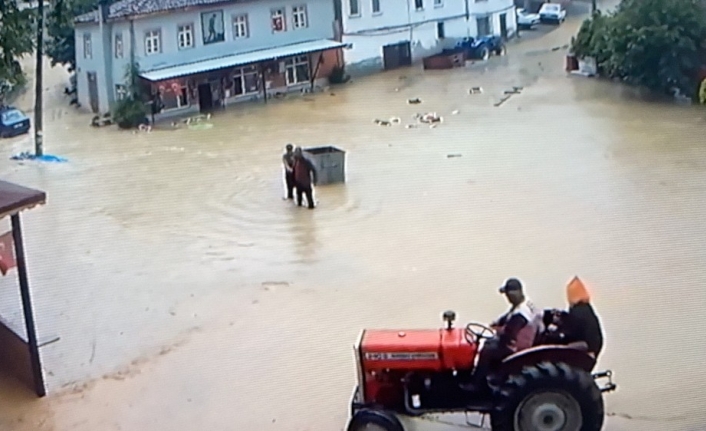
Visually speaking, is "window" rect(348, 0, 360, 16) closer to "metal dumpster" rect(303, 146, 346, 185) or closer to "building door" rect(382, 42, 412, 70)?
"building door" rect(382, 42, 412, 70)

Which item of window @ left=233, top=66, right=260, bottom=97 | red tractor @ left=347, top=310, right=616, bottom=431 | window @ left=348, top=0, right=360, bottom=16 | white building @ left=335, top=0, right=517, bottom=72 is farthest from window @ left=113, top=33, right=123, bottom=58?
red tractor @ left=347, top=310, right=616, bottom=431

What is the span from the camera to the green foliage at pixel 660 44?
9.91 meters

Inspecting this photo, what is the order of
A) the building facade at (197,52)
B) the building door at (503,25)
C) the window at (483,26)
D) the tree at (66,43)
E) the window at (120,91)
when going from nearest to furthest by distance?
the window at (120,91) → the building facade at (197,52) → the tree at (66,43) → the window at (483,26) → the building door at (503,25)

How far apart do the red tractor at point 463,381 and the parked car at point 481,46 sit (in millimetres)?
10166

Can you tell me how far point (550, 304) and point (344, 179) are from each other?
287 centimetres

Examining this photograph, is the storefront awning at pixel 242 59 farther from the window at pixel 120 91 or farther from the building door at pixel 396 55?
the building door at pixel 396 55

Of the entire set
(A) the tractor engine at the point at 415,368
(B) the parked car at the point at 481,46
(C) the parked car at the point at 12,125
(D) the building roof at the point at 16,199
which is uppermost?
(B) the parked car at the point at 481,46

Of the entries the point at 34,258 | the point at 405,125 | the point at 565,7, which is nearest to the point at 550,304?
the point at 34,258

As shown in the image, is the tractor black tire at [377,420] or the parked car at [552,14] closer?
the tractor black tire at [377,420]

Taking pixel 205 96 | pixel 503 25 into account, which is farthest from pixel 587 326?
pixel 503 25

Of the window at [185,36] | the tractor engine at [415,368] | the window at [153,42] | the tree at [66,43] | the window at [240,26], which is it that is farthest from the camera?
the window at [240,26]

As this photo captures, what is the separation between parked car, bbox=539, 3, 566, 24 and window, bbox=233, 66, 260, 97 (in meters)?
5.01

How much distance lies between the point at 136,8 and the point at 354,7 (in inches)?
116

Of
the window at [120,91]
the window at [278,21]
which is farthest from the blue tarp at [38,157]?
the window at [278,21]
